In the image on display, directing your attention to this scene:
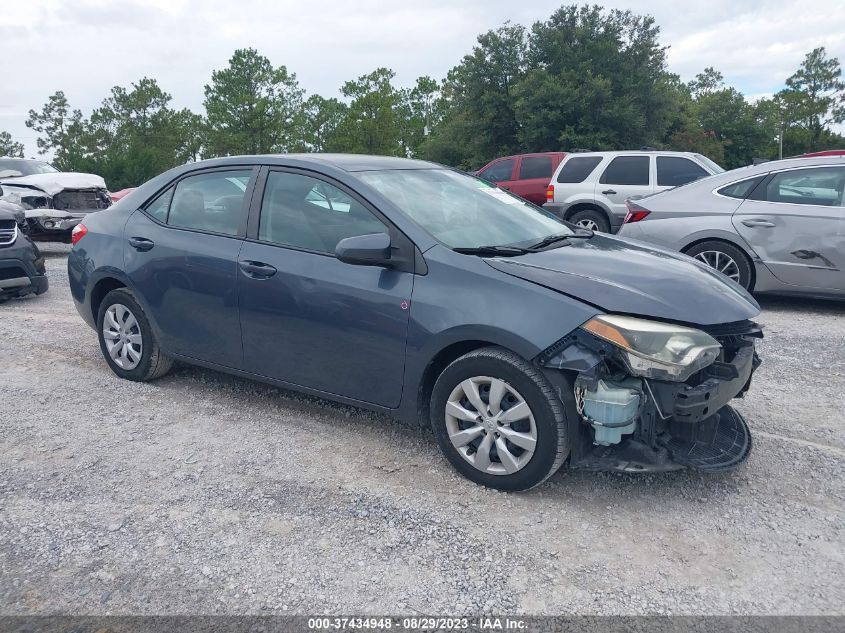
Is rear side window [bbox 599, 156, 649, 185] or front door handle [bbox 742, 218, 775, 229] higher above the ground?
rear side window [bbox 599, 156, 649, 185]

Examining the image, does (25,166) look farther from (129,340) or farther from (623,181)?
(623,181)

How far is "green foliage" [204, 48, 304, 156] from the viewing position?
4612 centimetres

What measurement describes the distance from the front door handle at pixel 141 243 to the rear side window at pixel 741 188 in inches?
226

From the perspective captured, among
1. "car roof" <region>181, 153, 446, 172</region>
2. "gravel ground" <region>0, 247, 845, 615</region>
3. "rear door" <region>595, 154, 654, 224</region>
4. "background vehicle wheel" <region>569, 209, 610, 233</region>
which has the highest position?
"rear door" <region>595, 154, 654, 224</region>

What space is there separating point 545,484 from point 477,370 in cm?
70

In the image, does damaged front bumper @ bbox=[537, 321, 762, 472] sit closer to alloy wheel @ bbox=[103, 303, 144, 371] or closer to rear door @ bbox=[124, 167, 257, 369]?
rear door @ bbox=[124, 167, 257, 369]

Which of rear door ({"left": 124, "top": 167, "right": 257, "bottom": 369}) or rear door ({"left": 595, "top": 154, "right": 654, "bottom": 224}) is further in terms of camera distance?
rear door ({"left": 595, "top": 154, "right": 654, "bottom": 224})

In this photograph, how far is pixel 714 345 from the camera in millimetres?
3186

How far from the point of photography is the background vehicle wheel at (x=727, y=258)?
711cm

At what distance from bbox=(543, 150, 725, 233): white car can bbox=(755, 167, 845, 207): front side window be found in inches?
162

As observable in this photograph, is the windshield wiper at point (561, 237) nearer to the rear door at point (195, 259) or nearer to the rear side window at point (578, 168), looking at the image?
the rear door at point (195, 259)

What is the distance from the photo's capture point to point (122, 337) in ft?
A: 16.4

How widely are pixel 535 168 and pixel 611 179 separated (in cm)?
292

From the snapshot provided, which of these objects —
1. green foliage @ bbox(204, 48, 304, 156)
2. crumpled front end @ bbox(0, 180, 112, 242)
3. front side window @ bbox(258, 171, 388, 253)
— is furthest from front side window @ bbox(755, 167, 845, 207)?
green foliage @ bbox(204, 48, 304, 156)
